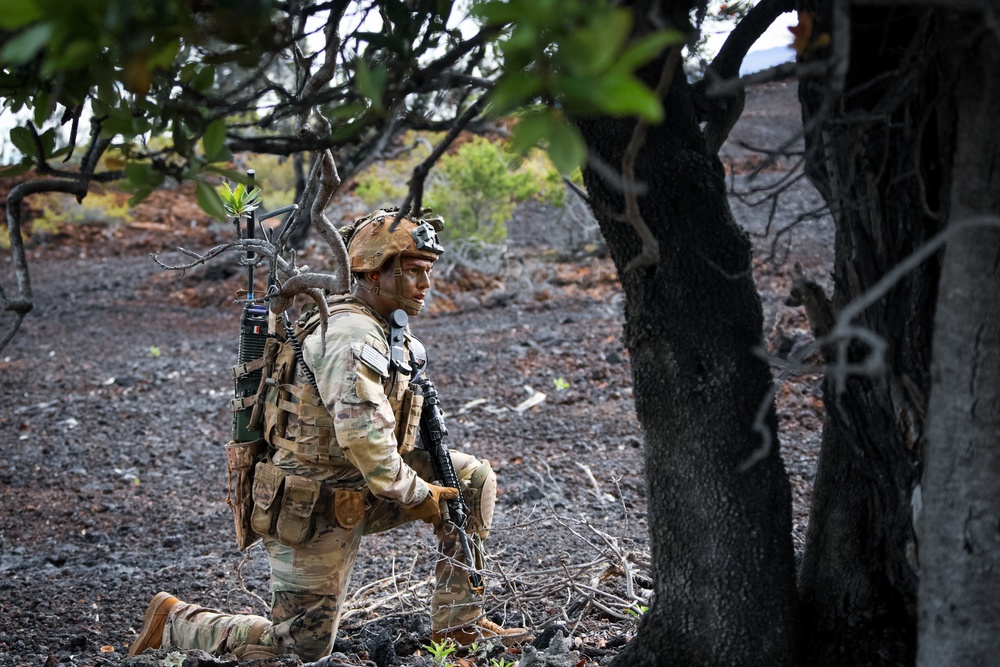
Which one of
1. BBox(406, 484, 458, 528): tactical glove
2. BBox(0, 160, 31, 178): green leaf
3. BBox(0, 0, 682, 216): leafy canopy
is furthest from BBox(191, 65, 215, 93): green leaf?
BBox(406, 484, 458, 528): tactical glove

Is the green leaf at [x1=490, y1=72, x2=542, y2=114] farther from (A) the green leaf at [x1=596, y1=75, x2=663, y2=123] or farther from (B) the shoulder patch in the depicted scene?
(B) the shoulder patch

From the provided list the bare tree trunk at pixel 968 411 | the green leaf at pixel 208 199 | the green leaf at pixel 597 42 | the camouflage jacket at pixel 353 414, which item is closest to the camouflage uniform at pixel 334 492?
the camouflage jacket at pixel 353 414

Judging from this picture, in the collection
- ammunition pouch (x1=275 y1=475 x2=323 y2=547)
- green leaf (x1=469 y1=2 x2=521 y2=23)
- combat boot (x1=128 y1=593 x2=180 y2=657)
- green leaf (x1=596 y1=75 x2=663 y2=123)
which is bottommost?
combat boot (x1=128 y1=593 x2=180 y2=657)

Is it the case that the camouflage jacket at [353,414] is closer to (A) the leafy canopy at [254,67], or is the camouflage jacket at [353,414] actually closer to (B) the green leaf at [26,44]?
(A) the leafy canopy at [254,67]

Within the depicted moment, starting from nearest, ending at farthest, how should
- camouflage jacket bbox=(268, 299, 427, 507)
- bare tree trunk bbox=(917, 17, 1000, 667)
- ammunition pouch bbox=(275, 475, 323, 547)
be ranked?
bare tree trunk bbox=(917, 17, 1000, 667) < camouflage jacket bbox=(268, 299, 427, 507) < ammunition pouch bbox=(275, 475, 323, 547)

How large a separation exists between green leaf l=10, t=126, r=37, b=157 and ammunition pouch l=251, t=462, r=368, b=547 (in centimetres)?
178

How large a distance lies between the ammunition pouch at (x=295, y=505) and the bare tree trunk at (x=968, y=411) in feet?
7.19

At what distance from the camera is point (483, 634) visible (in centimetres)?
381

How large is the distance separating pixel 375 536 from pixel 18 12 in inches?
170

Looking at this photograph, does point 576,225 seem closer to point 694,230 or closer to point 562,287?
point 562,287

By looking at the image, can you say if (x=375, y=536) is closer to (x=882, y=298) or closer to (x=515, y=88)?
(x=882, y=298)

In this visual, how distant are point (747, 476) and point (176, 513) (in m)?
4.14

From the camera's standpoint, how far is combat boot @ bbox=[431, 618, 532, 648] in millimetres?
3697

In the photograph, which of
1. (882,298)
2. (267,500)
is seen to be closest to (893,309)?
(882,298)
